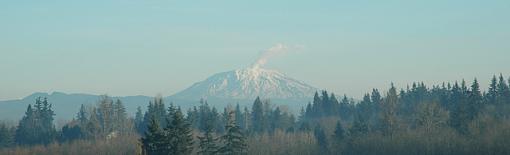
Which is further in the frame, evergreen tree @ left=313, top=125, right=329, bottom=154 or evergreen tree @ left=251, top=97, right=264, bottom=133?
evergreen tree @ left=251, top=97, right=264, bottom=133

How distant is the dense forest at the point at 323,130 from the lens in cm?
7661

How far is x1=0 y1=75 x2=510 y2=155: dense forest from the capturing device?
7661 centimetres

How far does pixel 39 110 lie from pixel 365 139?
70877 millimetres

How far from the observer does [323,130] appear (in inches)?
4616

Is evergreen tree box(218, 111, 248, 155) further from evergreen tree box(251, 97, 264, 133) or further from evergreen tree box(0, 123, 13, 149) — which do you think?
evergreen tree box(251, 97, 264, 133)

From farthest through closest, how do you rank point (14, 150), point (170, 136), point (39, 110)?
1. point (39, 110)
2. point (14, 150)
3. point (170, 136)

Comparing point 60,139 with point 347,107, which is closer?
point 60,139

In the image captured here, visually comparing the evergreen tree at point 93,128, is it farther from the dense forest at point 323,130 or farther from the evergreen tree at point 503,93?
the evergreen tree at point 503,93

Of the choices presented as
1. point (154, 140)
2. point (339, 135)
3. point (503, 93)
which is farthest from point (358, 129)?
point (154, 140)

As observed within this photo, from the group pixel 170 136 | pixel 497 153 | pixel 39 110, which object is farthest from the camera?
pixel 39 110

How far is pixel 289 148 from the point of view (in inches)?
4449

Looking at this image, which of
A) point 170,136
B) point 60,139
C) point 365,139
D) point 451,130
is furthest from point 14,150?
point 170,136

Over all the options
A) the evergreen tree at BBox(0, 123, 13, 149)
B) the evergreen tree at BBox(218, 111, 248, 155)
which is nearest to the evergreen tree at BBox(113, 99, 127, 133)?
the evergreen tree at BBox(0, 123, 13, 149)

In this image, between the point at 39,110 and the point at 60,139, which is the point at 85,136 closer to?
the point at 60,139
